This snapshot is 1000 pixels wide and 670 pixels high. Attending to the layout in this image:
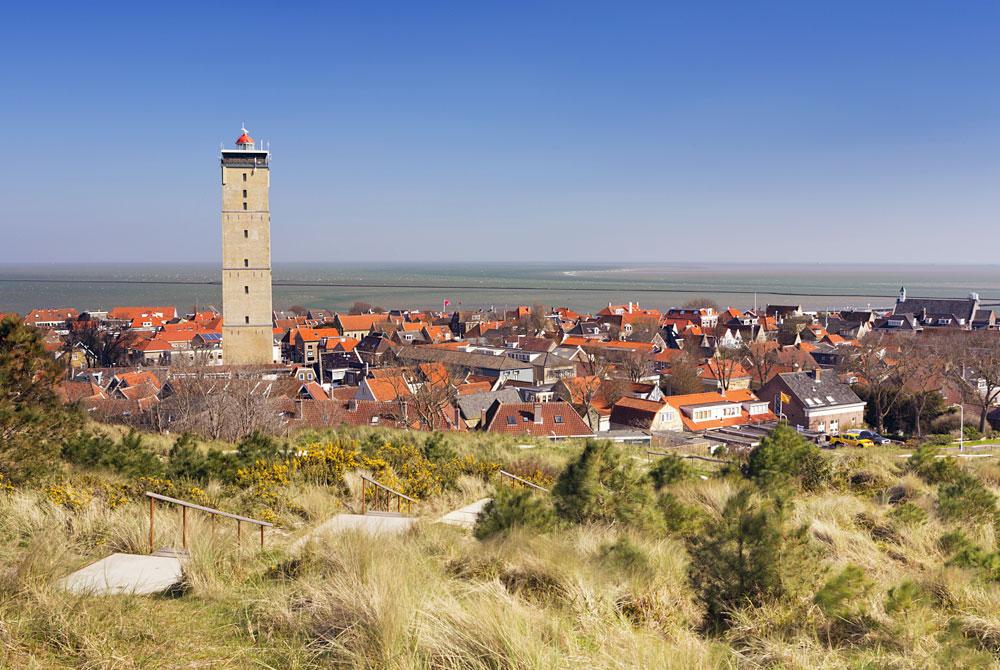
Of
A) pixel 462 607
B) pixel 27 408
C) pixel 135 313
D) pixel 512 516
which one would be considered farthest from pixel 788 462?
pixel 135 313

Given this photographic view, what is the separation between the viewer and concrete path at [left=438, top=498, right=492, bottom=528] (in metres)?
8.28

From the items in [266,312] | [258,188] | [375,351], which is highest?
[258,188]

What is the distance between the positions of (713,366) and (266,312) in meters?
30.2

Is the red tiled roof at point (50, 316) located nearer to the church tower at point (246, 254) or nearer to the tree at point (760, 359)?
the church tower at point (246, 254)

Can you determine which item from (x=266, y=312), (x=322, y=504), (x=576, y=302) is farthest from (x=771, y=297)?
(x=322, y=504)

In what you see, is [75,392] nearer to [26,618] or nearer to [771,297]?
[26,618]

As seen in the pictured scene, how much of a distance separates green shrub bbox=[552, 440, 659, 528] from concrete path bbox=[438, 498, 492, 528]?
98 cm

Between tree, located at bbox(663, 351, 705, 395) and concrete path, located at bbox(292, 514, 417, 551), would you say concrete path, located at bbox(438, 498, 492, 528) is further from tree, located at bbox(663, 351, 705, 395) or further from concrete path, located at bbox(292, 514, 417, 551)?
tree, located at bbox(663, 351, 705, 395)

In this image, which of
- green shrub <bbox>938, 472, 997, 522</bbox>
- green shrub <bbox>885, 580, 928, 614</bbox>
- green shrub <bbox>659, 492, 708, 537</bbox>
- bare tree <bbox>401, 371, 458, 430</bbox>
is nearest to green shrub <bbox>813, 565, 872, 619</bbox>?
green shrub <bbox>885, 580, 928, 614</bbox>

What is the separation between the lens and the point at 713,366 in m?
50.4

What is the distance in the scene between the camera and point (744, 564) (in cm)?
508

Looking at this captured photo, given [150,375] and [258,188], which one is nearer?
[150,375]

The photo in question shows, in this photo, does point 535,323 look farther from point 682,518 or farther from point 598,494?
point 682,518

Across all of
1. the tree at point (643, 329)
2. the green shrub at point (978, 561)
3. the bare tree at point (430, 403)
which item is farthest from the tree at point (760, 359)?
the green shrub at point (978, 561)
